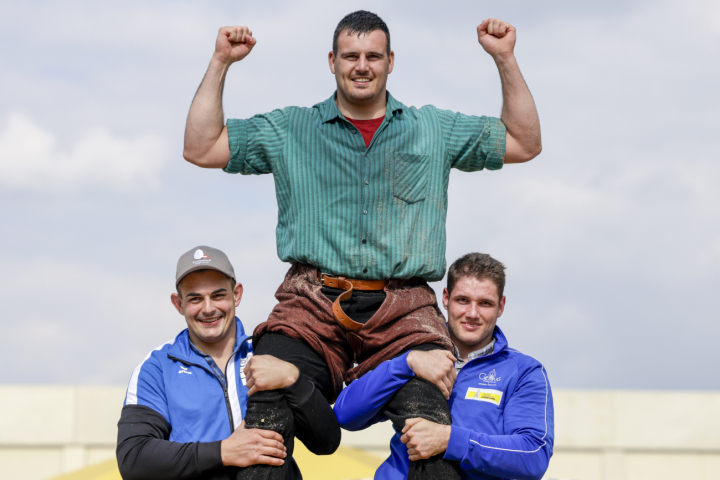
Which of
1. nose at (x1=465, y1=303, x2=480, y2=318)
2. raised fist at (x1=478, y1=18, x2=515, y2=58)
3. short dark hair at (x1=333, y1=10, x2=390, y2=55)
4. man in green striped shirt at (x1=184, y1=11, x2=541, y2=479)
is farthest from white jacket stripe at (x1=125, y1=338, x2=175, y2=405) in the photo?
raised fist at (x1=478, y1=18, x2=515, y2=58)

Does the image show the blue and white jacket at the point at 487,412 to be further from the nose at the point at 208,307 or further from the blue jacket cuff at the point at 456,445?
the nose at the point at 208,307

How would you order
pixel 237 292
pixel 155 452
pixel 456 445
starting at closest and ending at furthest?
pixel 456 445
pixel 155 452
pixel 237 292

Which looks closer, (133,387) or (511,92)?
(133,387)

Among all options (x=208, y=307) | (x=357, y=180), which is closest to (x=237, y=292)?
(x=208, y=307)

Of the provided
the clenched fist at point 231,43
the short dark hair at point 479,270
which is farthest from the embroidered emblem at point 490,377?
the clenched fist at point 231,43

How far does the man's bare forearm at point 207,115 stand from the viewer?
412cm

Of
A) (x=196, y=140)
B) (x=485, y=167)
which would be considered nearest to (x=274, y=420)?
(x=196, y=140)

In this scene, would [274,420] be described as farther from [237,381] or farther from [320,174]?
[320,174]

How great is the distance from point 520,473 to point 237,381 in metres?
1.42

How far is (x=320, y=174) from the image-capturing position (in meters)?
4.04

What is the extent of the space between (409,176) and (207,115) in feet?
3.57

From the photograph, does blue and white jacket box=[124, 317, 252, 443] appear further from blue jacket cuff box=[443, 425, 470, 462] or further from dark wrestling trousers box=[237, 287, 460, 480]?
blue jacket cuff box=[443, 425, 470, 462]

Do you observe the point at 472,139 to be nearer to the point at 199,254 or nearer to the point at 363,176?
the point at 363,176

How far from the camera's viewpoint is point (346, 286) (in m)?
3.95
